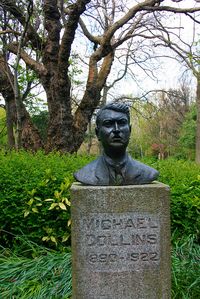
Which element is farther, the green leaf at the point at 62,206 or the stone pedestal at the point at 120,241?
the green leaf at the point at 62,206

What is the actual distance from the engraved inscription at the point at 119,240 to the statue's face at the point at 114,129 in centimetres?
59

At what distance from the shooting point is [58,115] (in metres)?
11.2

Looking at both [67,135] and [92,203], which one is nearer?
[92,203]

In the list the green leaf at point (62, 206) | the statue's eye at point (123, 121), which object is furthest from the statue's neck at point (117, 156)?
the green leaf at point (62, 206)

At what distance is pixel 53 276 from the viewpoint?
4.36 meters

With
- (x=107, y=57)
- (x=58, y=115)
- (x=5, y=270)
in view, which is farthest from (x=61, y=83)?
(x=5, y=270)

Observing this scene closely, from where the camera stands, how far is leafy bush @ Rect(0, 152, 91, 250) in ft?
17.6

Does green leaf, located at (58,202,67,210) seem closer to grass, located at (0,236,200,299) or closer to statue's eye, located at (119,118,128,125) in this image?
grass, located at (0,236,200,299)

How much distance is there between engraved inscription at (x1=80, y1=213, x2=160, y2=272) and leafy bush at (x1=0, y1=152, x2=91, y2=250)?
197 centimetres

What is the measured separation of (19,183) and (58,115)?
5909 mm

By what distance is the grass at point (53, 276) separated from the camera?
4082 mm

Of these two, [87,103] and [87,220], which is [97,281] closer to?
[87,220]

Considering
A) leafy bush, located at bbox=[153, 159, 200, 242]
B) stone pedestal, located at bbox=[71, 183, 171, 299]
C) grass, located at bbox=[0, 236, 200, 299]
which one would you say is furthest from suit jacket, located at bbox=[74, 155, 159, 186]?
leafy bush, located at bbox=[153, 159, 200, 242]

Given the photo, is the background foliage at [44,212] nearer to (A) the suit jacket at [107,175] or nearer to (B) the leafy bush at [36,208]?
(B) the leafy bush at [36,208]
